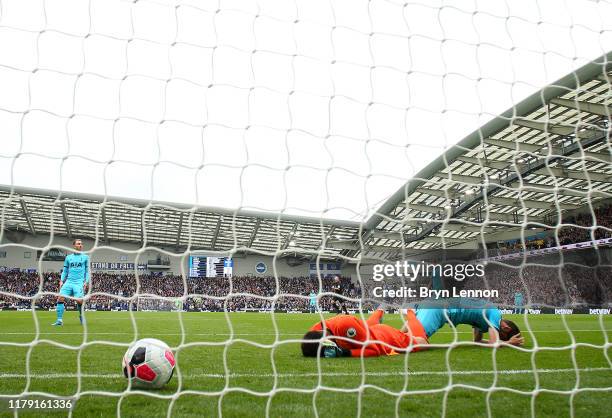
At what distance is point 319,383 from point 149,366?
1.00 m

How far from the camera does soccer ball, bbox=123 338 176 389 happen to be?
8.84 ft

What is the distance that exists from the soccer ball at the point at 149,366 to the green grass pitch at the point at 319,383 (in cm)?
7

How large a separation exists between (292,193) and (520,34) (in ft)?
6.18

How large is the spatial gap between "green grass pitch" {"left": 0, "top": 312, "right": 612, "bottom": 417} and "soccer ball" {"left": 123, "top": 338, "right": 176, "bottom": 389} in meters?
0.07

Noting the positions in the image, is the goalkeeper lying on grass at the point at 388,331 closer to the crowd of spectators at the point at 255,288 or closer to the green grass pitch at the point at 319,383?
the green grass pitch at the point at 319,383

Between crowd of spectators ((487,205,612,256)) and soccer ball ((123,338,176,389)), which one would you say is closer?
soccer ball ((123,338,176,389))

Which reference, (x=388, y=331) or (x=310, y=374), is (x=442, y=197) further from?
(x=310, y=374)

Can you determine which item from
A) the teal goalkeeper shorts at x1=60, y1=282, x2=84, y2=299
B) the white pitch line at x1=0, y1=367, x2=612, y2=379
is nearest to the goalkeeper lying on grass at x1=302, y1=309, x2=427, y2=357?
the white pitch line at x1=0, y1=367, x2=612, y2=379

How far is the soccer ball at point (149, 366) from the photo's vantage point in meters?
2.70

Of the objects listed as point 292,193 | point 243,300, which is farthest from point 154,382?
point 243,300

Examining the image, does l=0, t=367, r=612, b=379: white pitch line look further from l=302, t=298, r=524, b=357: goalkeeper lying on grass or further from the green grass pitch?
l=302, t=298, r=524, b=357: goalkeeper lying on grass

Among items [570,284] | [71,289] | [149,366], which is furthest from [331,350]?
[570,284]

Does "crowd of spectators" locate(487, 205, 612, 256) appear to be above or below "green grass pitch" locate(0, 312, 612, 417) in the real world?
above

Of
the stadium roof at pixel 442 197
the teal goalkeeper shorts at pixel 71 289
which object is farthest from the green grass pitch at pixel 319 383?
the teal goalkeeper shorts at pixel 71 289
